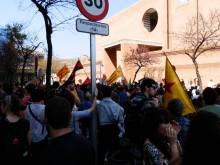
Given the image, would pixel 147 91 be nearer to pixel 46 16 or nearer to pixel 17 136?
pixel 17 136

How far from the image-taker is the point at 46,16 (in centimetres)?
1338

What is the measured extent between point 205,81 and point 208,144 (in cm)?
4300

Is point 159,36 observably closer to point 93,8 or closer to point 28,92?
point 28,92

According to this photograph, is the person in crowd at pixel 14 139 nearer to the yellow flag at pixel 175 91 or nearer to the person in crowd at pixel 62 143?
the person in crowd at pixel 62 143

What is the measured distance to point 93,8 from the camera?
6.29 meters

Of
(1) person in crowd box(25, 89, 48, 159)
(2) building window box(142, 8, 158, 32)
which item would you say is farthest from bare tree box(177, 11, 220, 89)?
(1) person in crowd box(25, 89, 48, 159)

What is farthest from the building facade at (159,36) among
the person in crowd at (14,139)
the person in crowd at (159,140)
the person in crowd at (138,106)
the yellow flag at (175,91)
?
the person in crowd at (159,140)

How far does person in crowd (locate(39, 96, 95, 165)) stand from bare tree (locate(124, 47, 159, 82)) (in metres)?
45.5

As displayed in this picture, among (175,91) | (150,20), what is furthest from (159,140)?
(150,20)

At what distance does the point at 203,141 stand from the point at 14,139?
340 centimetres

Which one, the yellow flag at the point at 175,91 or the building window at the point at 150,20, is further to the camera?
the building window at the point at 150,20

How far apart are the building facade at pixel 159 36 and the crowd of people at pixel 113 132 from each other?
37.0 m

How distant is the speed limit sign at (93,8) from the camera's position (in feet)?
20.0

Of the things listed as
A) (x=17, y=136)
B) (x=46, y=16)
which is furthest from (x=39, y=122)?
(x=46, y=16)
